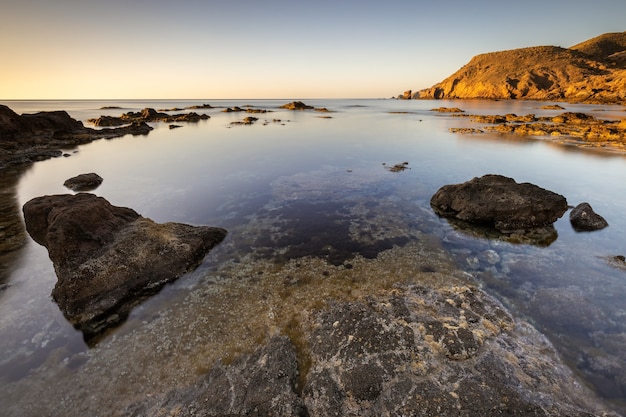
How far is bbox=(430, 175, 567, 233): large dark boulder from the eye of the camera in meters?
15.0

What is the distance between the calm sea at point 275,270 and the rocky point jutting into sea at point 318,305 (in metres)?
0.07

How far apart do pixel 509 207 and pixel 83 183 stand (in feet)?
106

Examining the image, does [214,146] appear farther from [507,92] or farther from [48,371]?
[507,92]

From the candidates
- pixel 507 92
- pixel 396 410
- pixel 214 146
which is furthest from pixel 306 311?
pixel 507 92

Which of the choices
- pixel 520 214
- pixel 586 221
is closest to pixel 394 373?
pixel 520 214

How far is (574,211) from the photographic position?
636 inches

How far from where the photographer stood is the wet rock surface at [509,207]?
49.0 ft

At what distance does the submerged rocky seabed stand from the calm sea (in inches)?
2.6

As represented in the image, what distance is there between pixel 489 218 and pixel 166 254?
16.7 metres

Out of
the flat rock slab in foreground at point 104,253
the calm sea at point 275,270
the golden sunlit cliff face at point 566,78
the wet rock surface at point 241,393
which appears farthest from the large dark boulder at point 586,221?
the golden sunlit cliff face at point 566,78

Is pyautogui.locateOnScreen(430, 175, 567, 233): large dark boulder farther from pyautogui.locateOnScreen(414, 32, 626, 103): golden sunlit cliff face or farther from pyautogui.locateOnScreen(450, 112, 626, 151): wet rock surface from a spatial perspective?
pyautogui.locateOnScreen(414, 32, 626, 103): golden sunlit cliff face

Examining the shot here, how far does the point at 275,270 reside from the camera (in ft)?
38.3

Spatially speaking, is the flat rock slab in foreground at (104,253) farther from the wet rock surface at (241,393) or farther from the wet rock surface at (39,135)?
the wet rock surface at (39,135)

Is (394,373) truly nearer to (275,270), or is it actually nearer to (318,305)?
(318,305)
